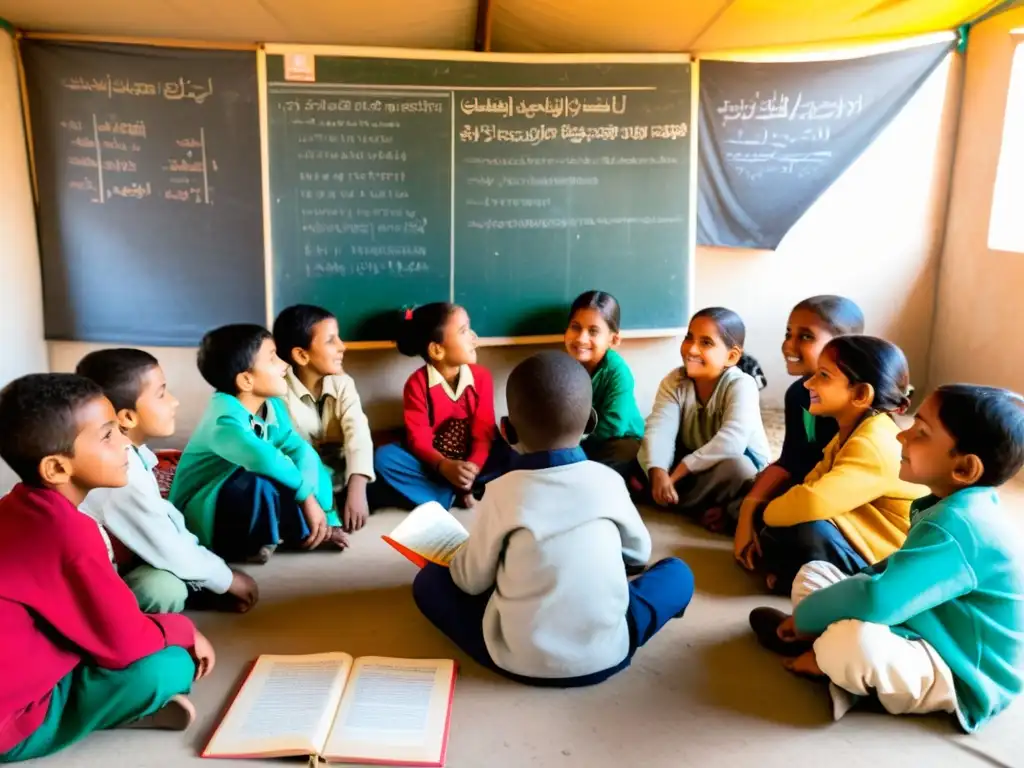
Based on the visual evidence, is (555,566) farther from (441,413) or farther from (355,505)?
(441,413)

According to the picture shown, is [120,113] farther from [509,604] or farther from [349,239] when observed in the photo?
[509,604]

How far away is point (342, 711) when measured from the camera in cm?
161

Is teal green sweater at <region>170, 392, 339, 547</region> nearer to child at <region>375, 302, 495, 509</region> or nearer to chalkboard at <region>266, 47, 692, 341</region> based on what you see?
child at <region>375, 302, 495, 509</region>

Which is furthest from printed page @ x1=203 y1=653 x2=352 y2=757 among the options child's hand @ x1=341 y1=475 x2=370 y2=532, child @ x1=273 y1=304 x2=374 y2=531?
child @ x1=273 y1=304 x2=374 y2=531

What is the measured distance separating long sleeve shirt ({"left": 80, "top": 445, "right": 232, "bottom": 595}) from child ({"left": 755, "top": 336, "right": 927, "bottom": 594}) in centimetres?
152

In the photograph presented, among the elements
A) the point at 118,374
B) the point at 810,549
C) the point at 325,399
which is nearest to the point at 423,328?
the point at 325,399

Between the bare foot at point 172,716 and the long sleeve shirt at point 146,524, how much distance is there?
0.38m

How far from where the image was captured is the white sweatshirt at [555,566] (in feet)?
5.29

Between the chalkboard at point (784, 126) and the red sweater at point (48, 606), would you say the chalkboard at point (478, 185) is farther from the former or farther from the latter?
the red sweater at point (48, 606)

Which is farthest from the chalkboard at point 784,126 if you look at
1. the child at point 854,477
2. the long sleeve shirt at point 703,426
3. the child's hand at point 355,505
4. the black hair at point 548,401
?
the black hair at point 548,401

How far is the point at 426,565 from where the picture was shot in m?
1.99

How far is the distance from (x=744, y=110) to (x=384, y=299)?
178 cm

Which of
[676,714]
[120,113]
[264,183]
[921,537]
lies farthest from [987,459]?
[120,113]

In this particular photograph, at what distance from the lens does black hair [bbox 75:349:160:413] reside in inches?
76.1
